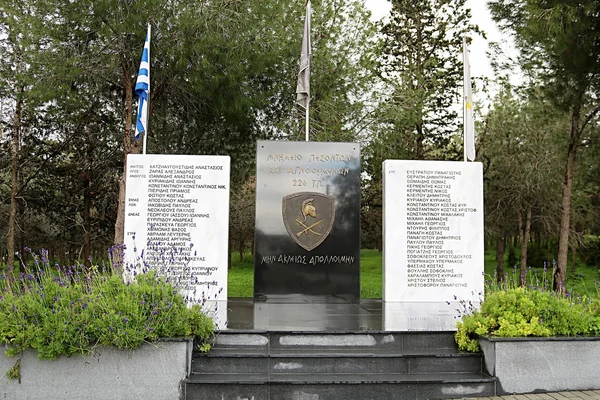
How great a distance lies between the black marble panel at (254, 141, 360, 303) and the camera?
883 cm

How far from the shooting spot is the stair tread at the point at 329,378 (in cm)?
502

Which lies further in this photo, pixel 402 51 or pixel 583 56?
pixel 402 51

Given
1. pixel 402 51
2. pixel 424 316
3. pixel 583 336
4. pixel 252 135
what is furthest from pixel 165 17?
pixel 402 51

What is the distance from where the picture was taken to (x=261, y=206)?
29.2ft

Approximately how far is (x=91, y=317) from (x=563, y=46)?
1011 centimetres

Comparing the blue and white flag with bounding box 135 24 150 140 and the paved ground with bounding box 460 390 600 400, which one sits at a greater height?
the blue and white flag with bounding box 135 24 150 140

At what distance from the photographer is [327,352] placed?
5.53 meters

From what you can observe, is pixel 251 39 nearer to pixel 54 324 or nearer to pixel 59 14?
pixel 59 14

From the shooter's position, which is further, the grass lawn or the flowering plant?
the grass lawn

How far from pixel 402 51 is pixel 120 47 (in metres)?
12.8

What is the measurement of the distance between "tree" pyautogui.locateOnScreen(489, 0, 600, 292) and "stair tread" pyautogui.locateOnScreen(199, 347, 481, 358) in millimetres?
4446

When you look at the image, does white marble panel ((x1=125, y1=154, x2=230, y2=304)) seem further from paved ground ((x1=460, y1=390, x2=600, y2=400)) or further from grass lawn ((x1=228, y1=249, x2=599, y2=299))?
grass lawn ((x1=228, y1=249, x2=599, y2=299))

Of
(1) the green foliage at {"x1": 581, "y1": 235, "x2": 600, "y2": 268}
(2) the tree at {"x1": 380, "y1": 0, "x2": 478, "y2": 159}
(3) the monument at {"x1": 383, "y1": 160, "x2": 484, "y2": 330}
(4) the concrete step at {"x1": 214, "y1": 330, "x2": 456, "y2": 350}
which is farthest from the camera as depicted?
(1) the green foliage at {"x1": 581, "y1": 235, "x2": 600, "y2": 268}

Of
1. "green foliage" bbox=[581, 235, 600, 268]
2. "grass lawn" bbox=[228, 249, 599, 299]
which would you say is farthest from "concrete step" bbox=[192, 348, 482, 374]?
"green foliage" bbox=[581, 235, 600, 268]
